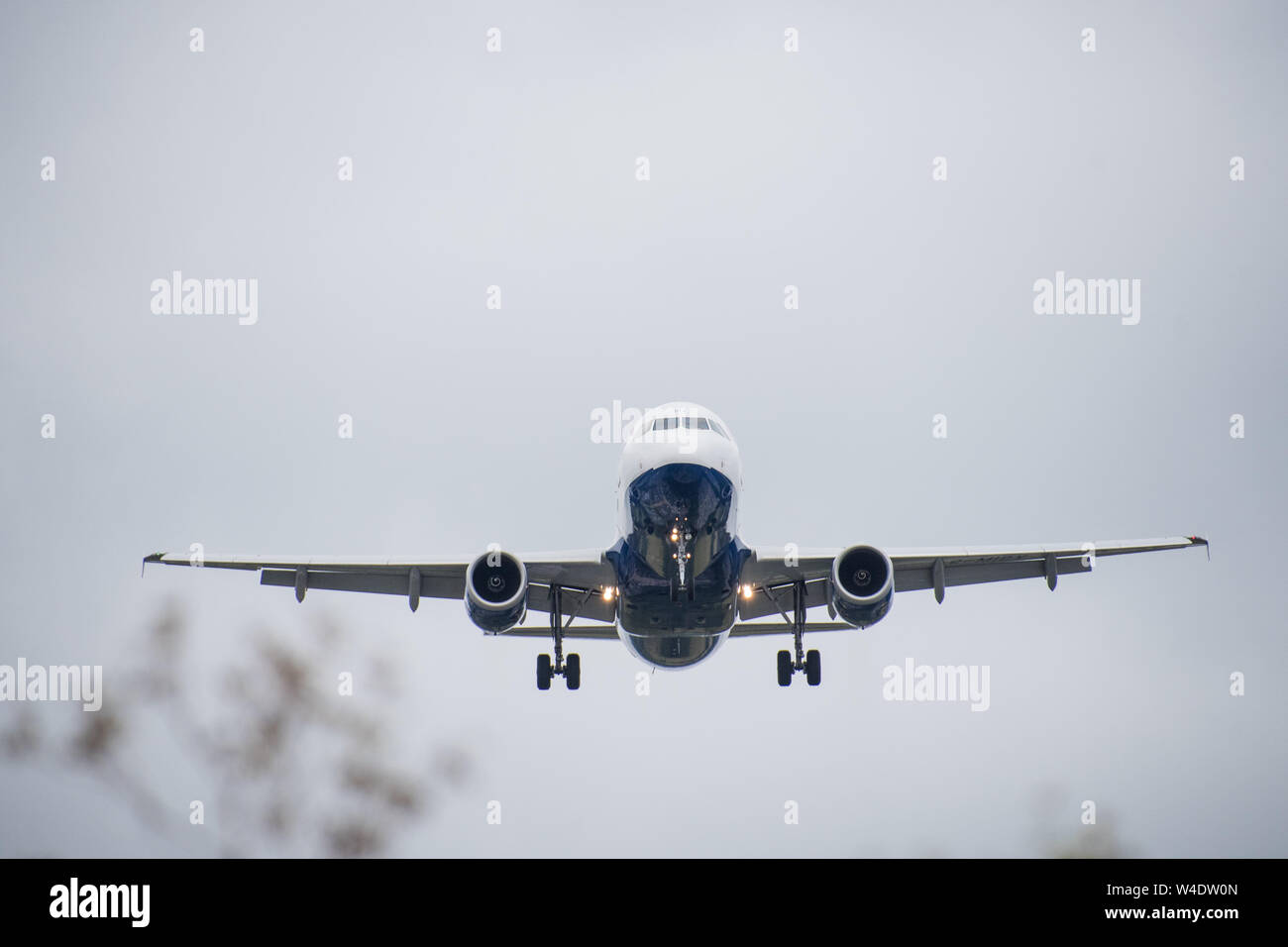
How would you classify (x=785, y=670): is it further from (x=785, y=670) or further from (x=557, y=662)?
(x=557, y=662)

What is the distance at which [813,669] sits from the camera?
101 ft

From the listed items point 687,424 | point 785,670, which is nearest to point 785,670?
point 785,670

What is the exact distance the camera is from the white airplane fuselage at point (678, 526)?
23656 mm

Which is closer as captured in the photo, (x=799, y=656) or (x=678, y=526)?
(x=678, y=526)

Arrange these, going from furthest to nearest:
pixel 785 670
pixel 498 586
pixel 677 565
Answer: pixel 785 670
pixel 498 586
pixel 677 565

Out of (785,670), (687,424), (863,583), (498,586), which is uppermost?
(687,424)

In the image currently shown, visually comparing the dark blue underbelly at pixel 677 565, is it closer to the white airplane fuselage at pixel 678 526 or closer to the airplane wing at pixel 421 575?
the white airplane fuselage at pixel 678 526

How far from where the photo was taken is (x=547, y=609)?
32.2 meters

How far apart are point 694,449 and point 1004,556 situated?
Answer: 9.37m

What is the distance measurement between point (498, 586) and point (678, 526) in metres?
4.04

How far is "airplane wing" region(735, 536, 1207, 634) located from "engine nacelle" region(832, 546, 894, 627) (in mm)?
1349
